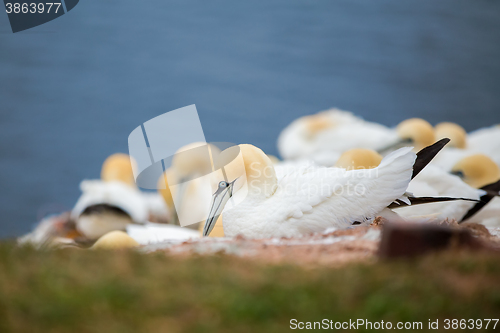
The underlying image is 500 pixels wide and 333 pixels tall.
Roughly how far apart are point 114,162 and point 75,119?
5.52 ft

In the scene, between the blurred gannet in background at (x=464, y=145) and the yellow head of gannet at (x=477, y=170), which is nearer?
the yellow head of gannet at (x=477, y=170)

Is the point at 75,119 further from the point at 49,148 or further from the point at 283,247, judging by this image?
the point at 283,247

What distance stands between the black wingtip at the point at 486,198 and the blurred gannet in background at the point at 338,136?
1.57 metres

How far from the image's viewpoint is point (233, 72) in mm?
7961

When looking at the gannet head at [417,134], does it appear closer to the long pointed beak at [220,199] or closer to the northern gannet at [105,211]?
the long pointed beak at [220,199]

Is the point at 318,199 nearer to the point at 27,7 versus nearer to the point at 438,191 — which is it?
the point at 438,191

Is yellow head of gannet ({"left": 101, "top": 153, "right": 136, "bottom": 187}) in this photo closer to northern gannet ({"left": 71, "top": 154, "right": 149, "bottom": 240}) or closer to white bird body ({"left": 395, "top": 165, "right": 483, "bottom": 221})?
northern gannet ({"left": 71, "top": 154, "right": 149, "bottom": 240})

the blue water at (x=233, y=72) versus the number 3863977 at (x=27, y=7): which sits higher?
the number 3863977 at (x=27, y=7)

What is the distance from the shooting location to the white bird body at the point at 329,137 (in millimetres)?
5743

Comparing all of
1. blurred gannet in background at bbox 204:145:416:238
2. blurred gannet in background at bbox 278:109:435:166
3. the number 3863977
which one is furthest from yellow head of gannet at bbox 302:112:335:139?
blurred gannet in background at bbox 204:145:416:238

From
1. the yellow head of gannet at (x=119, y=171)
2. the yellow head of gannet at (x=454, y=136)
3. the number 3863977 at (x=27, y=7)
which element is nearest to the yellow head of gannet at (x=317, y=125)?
the yellow head of gannet at (x=454, y=136)

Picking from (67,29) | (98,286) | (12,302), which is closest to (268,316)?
(98,286)

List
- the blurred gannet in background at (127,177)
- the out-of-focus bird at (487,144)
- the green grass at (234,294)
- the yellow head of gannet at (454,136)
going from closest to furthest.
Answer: the green grass at (234,294)
the out-of-focus bird at (487,144)
the yellow head of gannet at (454,136)
the blurred gannet in background at (127,177)

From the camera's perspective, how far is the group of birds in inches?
110
